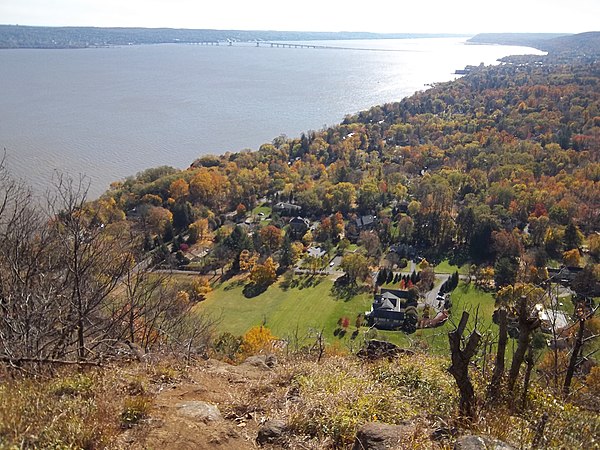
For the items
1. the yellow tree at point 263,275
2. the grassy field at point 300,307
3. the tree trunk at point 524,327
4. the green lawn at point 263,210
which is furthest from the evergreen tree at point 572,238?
the tree trunk at point 524,327

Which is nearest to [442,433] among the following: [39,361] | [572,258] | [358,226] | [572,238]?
[39,361]

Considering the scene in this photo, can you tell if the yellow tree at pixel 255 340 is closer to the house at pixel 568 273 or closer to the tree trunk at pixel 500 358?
the tree trunk at pixel 500 358

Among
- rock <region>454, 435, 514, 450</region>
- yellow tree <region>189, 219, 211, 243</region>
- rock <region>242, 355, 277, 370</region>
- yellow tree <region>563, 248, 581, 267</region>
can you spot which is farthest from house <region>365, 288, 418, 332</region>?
rock <region>454, 435, 514, 450</region>

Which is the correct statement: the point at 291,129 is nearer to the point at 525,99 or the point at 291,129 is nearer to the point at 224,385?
the point at 525,99

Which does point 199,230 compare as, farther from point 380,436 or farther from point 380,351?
point 380,436

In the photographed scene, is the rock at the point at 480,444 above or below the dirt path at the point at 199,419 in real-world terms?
above

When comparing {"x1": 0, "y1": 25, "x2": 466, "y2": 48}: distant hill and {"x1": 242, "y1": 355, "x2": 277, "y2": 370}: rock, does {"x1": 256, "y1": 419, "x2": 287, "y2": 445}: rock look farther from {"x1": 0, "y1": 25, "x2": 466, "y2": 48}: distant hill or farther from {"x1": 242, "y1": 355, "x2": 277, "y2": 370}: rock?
{"x1": 0, "y1": 25, "x2": 466, "y2": 48}: distant hill
